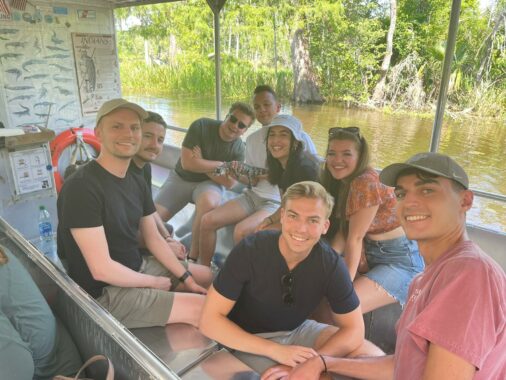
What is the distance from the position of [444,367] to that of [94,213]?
121 centimetres

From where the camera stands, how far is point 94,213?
144cm

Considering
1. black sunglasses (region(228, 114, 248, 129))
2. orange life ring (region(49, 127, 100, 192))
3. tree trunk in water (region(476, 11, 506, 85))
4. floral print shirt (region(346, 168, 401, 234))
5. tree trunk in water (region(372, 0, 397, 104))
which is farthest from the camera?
tree trunk in water (region(372, 0, 397, 104))

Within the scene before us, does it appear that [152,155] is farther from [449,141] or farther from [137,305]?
[449,141]

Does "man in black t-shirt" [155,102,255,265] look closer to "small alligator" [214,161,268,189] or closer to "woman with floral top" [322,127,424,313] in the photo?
"small alligator" [214,161,268,189]

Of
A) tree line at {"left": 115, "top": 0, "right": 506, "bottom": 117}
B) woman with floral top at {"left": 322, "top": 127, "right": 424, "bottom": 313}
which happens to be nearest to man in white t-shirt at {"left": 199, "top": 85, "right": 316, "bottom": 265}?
woman with floral top at {"left": 322, "top": 127, "right": 424, "bottom": 313}

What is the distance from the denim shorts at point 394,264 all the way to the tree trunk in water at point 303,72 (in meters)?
9.35

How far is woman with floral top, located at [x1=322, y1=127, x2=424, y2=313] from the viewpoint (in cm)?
181

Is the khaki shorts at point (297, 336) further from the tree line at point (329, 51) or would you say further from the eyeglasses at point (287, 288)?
the tree line at point (329, 51)

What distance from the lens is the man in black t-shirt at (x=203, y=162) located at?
2.86 metres

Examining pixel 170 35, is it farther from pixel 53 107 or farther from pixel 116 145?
pixel 116 145

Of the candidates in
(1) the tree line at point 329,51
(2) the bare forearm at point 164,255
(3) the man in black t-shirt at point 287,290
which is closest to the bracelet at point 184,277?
(2) the bare forearm at point 164,255

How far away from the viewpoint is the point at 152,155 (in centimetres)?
230

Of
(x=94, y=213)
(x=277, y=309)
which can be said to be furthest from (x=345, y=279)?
(x=94, y=213)

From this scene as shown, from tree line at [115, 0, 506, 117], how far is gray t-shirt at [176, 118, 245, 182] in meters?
6.30
